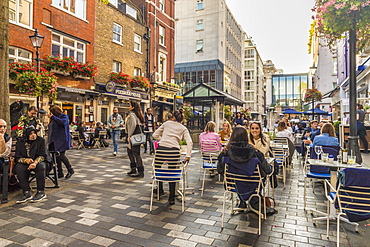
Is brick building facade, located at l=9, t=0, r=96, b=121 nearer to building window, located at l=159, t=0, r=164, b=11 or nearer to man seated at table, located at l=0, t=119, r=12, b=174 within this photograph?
man seated at table, located at l=0, t=119, r=12, b=174

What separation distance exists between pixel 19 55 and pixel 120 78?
7.08 metres

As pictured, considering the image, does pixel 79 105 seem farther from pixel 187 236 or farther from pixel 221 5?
pixel 221 5

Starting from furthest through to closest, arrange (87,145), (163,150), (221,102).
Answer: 1. (221,102)
2. (87,145)
3. (163,150)

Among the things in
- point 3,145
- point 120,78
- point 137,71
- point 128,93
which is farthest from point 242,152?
point 137,71

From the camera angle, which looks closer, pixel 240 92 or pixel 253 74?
pixel 240 92

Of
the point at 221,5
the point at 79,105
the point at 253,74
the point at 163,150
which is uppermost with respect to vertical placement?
the point at 221,5

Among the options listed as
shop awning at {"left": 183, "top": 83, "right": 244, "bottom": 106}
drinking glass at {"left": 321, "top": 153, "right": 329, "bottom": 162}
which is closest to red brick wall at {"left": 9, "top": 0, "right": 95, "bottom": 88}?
shop awning at {"left": 183, "top": 83, "right": 244, "bottom": 106}

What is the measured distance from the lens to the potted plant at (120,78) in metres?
18.2

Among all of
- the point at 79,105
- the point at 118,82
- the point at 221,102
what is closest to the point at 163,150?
the point at 221,102

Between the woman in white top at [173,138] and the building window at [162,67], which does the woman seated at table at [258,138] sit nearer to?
the woman in white top at [173,138]

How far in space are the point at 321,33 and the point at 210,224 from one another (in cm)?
538

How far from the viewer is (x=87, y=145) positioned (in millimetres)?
13625

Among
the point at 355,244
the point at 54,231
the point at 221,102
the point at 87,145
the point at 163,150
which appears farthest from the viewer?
the point at 221,102

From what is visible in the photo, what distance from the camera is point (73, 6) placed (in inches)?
616
